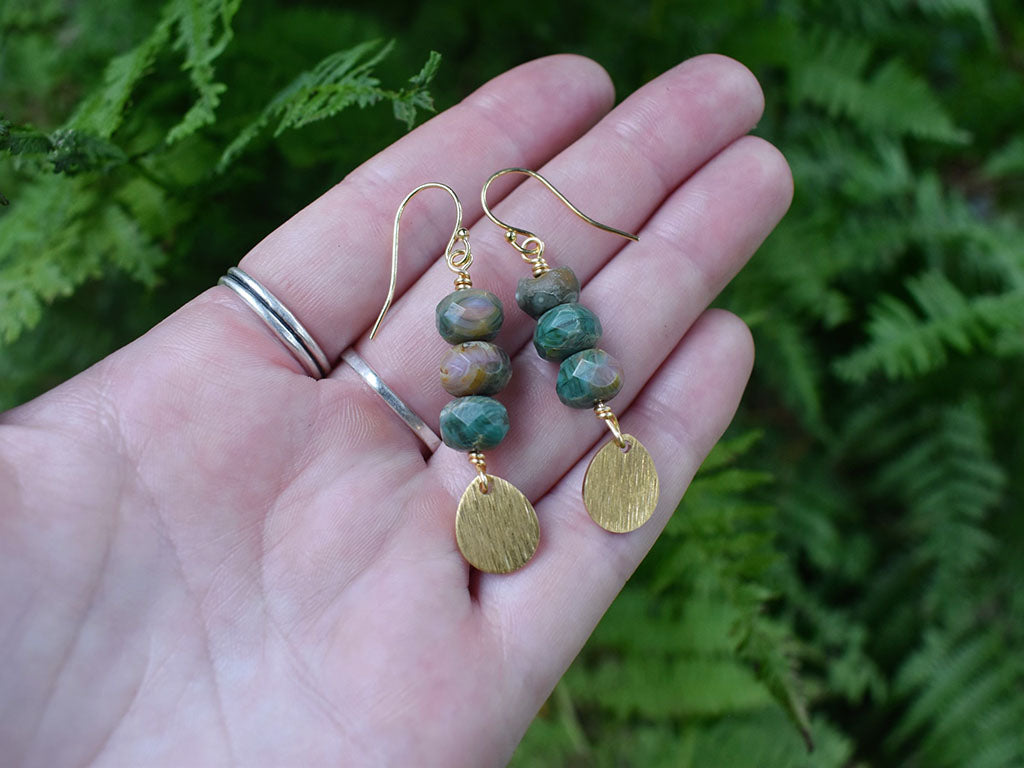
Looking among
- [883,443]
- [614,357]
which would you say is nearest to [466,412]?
[614,357]

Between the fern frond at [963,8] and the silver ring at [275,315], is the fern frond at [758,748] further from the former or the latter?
the fern frond at [963,8]

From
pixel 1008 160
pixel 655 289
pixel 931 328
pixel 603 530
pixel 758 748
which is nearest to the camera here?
pixel 603 530

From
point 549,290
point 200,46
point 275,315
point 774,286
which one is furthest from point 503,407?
point 774,286

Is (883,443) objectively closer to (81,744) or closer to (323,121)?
(323,121)

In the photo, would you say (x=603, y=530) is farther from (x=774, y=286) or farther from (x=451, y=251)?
(x=774, y=286)

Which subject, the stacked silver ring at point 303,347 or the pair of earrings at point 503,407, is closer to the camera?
the pair of earrings at point 503,407

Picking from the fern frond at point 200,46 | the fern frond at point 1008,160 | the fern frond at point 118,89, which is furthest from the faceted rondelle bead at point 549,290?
the fern frond at point 1008,160

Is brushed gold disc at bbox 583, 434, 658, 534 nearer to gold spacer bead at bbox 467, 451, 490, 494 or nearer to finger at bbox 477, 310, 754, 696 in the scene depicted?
finger at bbox 477, 310, 754, 696

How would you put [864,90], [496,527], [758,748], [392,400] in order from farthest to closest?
[864,90] → [758,748] → [392,400] → [496,527]
